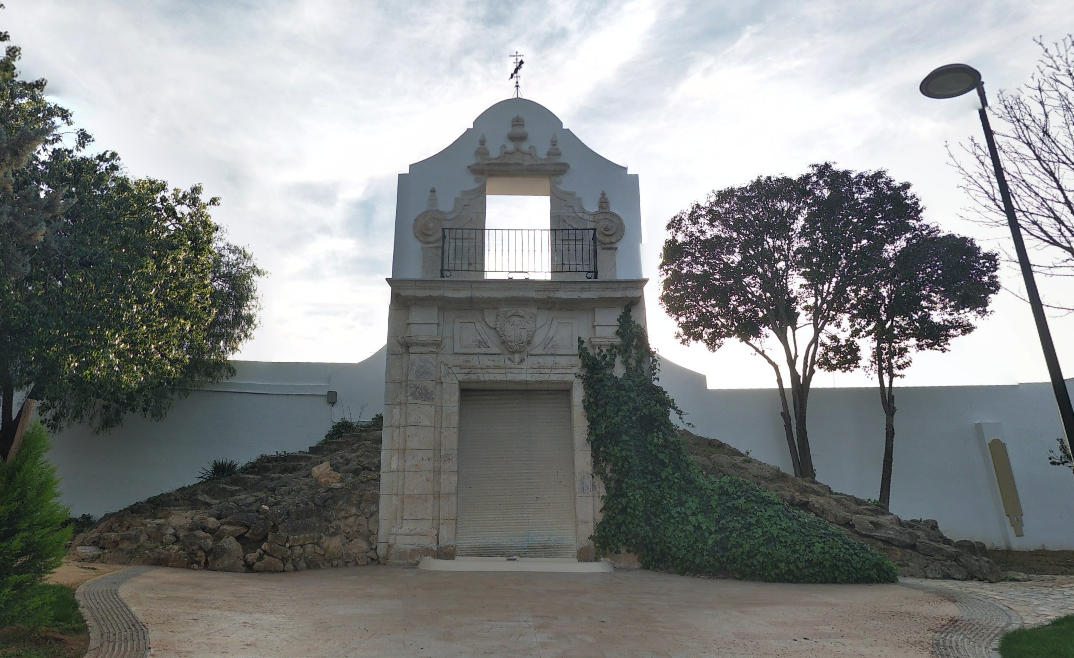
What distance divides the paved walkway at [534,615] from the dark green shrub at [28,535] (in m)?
0.47

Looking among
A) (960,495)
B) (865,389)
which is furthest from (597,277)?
(960,495)

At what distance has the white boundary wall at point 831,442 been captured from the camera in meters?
13.6

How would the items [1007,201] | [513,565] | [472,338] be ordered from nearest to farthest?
[1007,201]
[513,565]
[472,338]

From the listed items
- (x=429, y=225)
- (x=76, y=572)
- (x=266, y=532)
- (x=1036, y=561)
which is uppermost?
(x=429, y=225)

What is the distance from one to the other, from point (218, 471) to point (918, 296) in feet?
52.3

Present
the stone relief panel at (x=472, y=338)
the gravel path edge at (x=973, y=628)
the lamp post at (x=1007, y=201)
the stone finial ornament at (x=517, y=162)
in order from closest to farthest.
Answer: the gravel path edge at (x=973, y=628)
the lamp post at (x=1007, y=201)
the stone relief panel at (x=472, y=338)
the stone finial ornament at (x=517, y=162)

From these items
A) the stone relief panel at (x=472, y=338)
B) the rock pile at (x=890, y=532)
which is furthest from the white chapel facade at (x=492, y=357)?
the rock pile at (x=890, y=532)

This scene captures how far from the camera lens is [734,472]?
34.8ft

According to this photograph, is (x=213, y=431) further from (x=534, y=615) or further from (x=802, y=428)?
(x=802, y=428)

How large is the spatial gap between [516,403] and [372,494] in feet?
8.28

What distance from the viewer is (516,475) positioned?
30.6 ft

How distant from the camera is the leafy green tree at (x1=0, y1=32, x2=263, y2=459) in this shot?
10.1 metres

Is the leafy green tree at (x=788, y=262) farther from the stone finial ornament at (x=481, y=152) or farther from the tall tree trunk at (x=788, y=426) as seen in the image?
the stone finial ornament at (x=481, y=152)

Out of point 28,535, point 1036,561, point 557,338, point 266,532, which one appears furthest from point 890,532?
point 28,535
